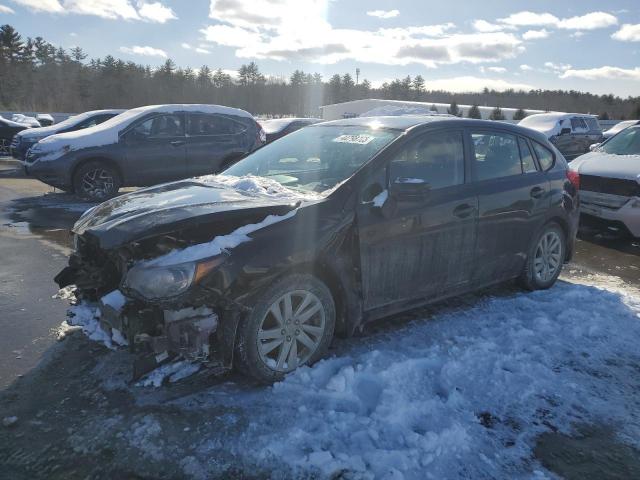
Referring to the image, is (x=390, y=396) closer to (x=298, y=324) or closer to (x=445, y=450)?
(x=445, y=450)

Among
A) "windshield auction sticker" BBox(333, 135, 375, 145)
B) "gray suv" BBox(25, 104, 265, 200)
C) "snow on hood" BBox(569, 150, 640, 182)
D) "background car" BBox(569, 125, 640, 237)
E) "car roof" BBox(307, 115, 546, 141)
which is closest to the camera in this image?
"windshield auction sticker" BBox(333, 135, 375, 145)

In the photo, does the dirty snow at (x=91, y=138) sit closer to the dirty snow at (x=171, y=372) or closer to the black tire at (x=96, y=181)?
the black tire at (x=96, y=181)

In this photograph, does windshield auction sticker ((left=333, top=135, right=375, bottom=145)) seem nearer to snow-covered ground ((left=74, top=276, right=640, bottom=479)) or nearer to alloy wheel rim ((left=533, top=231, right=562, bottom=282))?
snow-covered ground ((left=74, top=276, right=640, bottom=479))

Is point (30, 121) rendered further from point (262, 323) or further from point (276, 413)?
point (276, 413)

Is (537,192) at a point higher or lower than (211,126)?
lower

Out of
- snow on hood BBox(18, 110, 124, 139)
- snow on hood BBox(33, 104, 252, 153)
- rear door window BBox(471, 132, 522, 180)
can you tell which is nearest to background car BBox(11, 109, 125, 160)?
snow on hood BBox(18, 110, 124, 139)

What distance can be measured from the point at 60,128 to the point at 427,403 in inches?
495

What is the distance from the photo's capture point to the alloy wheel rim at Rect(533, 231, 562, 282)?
5105 mm

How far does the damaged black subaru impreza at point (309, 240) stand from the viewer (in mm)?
2891

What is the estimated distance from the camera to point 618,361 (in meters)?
3.73

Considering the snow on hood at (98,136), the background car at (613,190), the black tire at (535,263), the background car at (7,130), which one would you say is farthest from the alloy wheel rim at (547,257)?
the background car at (7,130)

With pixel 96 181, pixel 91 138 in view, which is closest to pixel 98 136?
pixel 91 138

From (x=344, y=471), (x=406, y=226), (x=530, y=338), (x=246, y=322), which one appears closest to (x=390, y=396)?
(x=344, y=471)

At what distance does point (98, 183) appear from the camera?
9.55m
